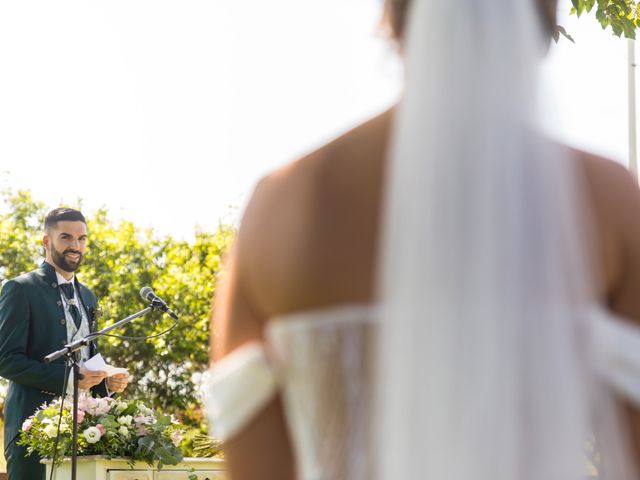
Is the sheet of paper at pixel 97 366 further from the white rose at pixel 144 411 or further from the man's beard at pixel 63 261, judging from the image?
the man's beard at pixel 63 261

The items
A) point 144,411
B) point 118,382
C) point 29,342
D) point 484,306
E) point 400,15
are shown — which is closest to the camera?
point 484,306

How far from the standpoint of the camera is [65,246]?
7238mm

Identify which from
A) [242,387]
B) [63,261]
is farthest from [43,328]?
[242,387]

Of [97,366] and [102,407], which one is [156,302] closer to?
[97,366]

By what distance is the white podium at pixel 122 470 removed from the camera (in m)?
6.14

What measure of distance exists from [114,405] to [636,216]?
212 inches

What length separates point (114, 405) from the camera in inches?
257

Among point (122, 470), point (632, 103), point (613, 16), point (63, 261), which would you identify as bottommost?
point (122, 470)

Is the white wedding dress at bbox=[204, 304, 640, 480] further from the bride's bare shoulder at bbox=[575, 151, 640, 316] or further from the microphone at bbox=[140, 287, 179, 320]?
the microphone at bbox=[140, 287, 179, 320]

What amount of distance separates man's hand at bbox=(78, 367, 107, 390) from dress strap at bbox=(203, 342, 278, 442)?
5076mm

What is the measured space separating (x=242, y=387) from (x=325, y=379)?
4.5 inches

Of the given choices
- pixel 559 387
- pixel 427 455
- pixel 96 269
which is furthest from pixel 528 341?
pixel 96 269

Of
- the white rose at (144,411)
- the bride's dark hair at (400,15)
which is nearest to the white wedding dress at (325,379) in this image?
the bride's dark hair at (400,15)

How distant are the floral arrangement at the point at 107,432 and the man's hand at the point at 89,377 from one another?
0.26 ft
